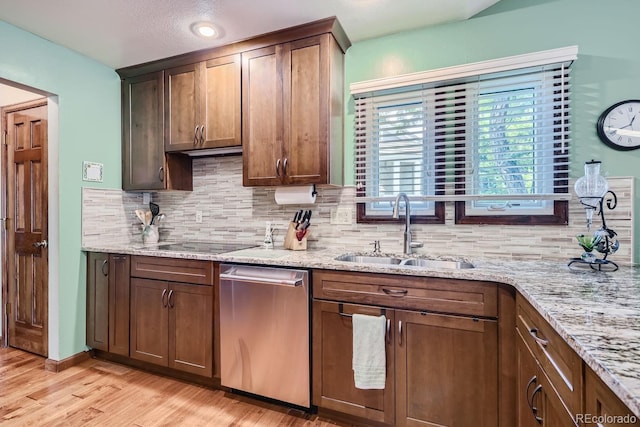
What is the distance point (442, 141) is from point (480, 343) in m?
1.26

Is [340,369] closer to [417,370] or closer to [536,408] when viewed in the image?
[417,370]

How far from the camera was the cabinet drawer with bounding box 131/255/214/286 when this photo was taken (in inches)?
85.4

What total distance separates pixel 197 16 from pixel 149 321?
211cm

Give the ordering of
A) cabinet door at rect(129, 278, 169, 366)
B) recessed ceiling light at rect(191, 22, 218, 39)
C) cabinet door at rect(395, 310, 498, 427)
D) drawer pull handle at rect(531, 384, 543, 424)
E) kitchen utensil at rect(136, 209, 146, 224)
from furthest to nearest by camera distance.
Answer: kitchen utensil at rect(136, 209, 146, 224)
cabinet door at rect(129, 278, 169, 366)
recessed ceiling light at rect(191, 22, 218, 39)
cabinet door at rect(395, 310, 498, 427)
drawer pull handle at rect(531, 384, 543, 424)

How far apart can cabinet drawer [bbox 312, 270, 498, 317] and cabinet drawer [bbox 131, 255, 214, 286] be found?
785mm

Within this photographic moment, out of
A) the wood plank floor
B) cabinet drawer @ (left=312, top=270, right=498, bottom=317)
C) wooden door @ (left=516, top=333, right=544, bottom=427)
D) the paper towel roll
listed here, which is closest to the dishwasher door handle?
cabinet drawer @ (left=312, top=270, right=498, bottom=317)

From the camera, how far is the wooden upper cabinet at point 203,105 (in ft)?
8.06

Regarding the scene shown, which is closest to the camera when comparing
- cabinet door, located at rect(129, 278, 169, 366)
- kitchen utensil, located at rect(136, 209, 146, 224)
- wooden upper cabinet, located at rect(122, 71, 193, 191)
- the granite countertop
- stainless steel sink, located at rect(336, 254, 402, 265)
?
the granite countertop

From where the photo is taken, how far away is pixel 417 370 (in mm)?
1646

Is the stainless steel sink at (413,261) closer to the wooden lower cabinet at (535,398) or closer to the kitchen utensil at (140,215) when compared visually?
the wooden lower cabinet at (535,398)

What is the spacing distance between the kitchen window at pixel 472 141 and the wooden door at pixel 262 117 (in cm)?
57

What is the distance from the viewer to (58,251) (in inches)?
98.1

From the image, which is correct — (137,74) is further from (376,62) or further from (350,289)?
(350,289)

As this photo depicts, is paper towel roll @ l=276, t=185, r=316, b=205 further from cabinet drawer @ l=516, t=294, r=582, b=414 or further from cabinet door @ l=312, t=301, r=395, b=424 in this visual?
cabinet drawer @ l=516, t=294, r=582, b=414
